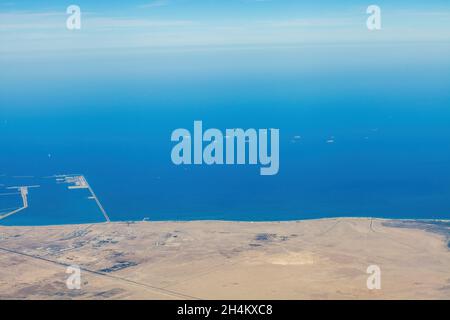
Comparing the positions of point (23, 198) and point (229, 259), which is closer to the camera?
point (229, 259)

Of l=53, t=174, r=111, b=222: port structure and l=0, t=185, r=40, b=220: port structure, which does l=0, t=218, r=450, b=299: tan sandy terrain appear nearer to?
l=0, t=185, r=40, b=220: port structure

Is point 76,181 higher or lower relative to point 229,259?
higher

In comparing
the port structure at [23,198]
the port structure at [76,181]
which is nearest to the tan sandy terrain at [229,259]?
the port structure at [23,198]

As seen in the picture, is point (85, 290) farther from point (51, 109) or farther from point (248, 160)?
point (51, 109)

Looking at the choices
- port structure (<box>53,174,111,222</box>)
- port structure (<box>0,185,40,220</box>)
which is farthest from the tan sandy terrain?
port structure (<box>53,174,111,222</box>)

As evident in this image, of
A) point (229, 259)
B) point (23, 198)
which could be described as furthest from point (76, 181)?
point (229, 259)

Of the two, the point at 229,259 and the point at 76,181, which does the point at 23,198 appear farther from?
the point at 229,259

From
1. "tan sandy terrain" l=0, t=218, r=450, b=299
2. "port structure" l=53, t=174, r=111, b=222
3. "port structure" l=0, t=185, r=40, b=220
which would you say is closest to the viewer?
"tan sandy terrain" l=0, t=218, r=450, b=299

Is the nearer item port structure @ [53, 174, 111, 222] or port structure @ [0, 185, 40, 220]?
port structure @ [0, 185, 40, 220]

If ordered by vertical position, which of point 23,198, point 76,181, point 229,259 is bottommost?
point 229,259
